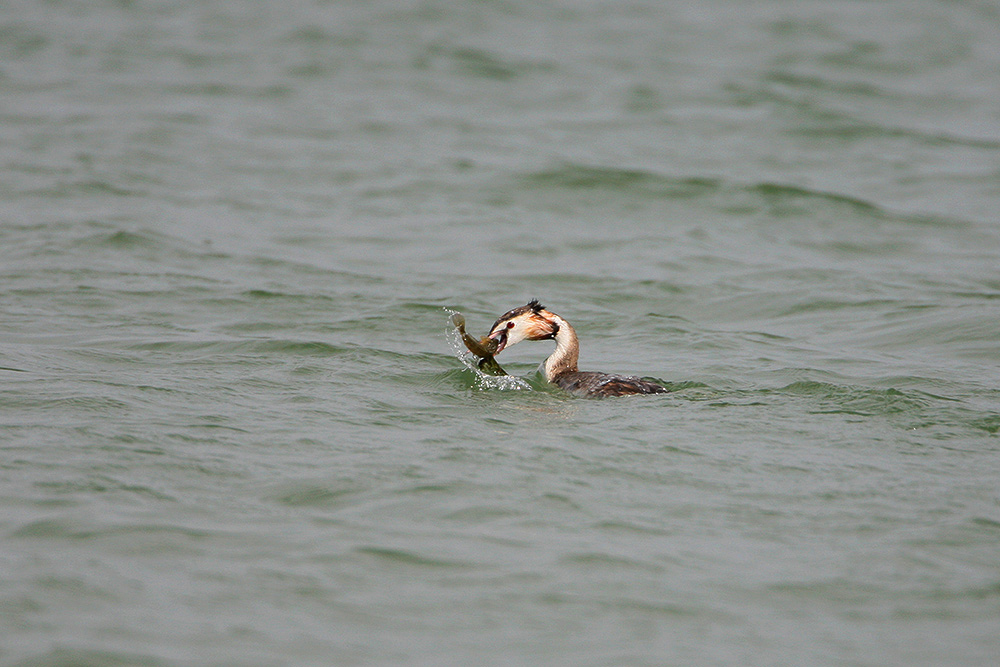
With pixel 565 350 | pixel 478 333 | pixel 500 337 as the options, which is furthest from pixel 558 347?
pixel 478 333

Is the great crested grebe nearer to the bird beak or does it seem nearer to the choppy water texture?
the bird beak

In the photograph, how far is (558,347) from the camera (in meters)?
9.88

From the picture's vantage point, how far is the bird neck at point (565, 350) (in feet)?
32.1

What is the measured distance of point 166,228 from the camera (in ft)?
48.0

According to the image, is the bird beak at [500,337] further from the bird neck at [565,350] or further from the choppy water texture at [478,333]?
the bird neck at [565,350]

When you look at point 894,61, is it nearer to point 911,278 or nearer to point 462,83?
point 462,83

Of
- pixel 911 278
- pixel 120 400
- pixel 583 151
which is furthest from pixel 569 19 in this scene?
pixel 120 400

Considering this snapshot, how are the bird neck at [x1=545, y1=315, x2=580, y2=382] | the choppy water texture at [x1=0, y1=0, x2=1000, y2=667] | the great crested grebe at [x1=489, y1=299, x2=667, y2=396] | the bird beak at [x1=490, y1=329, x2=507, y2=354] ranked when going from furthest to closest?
the bird neck at [x1=545, y1=315, x2=580, y2=382]
the bird beak at [x1=490, y1=329, x2=507, y2=354]
the great crested grebe at [x1=489, y1=299, x2=667, y2=396]
the choppy water texture at [x1=0, y1=0, x2=1000, y2=667]

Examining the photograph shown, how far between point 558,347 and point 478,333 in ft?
4.99

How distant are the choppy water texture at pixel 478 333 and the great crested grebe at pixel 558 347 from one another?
0.66ft

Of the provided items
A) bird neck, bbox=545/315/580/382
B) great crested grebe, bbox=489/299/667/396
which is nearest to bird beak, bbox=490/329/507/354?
great crested grebe, bbox=489/299/667/396

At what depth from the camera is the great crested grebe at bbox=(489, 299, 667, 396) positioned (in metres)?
9.01

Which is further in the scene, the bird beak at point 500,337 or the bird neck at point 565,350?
the bird neck at point 565,350

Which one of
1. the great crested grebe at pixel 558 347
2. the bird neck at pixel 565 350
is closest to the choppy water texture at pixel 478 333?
the great crested grebe at pixel 558 347
